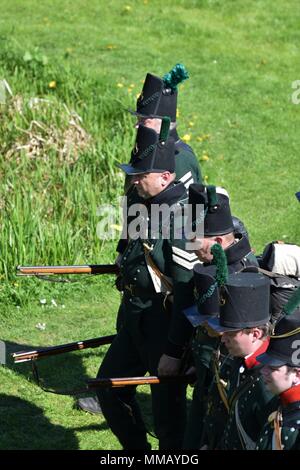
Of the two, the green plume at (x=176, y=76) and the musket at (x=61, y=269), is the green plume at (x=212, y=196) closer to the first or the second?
the musket at (x=61, y=269)

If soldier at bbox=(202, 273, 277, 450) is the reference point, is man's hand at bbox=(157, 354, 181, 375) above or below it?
below

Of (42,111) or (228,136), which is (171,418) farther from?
(228,136)

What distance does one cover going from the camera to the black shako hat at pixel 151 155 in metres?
6.41

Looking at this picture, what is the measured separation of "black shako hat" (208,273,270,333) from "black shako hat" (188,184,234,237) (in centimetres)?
58

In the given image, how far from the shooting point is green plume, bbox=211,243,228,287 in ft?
17.4

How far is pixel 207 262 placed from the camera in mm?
5773

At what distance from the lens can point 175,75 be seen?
7.86m

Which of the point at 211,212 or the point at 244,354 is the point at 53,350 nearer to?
the point at 211,212

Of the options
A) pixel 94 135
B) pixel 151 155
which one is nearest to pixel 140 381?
pixel 151 155

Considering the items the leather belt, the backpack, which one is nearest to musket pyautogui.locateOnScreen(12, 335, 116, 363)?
the leather belt

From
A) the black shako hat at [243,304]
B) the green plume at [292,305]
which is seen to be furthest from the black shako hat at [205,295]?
the green plume at [292,305]

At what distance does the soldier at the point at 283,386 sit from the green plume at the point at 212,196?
135 cm

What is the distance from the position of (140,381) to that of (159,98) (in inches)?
107

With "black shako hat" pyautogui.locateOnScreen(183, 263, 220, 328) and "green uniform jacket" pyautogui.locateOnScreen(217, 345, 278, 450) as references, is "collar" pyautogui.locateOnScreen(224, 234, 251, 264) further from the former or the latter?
"green uniform jacket" pyautogui.locateOnScreen(217, 345, 278, 450)
